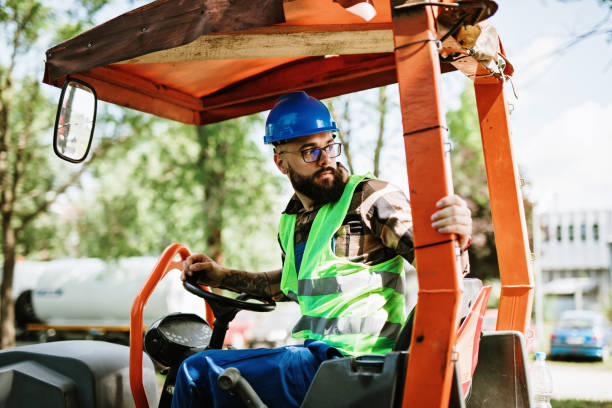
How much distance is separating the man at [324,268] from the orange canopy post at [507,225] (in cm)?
41

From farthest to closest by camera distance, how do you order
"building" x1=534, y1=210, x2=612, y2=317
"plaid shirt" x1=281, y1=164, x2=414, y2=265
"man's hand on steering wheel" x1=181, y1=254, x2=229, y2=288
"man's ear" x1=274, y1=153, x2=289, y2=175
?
"building" x1=534, y1=210, x2=612, y2=317 < "man's hand on steering wheel" x1=181, y1=254, x2=229, y2=288 < "man's ear" x1=274, y1=153, x2=289, y2=175 < "plaid shirt" x1=281, y1=164, x2=414, y2=265

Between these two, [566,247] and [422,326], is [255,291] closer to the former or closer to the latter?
[422,326]

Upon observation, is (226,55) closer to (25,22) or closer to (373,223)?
(373,223)

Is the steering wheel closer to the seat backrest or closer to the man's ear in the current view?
the man's ear

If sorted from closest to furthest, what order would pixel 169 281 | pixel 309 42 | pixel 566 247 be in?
pixel 309 42 < pixel 169 281 < pixel 566 247

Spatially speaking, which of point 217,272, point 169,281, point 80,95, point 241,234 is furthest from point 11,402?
point 169,281

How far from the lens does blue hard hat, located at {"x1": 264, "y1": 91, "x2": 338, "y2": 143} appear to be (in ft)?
8.11

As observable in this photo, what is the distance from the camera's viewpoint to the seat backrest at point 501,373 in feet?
6.88

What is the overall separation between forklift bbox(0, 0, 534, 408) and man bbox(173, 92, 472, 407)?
20 cm

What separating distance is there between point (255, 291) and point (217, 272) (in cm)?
Result: 22

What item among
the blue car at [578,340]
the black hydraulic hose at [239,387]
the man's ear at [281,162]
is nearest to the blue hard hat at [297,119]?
the man's ear at [281,162]

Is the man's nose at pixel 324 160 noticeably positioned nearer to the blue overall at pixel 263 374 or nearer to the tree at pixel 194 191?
the blue overall at pixel 263 374

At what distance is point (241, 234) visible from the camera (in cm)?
1271

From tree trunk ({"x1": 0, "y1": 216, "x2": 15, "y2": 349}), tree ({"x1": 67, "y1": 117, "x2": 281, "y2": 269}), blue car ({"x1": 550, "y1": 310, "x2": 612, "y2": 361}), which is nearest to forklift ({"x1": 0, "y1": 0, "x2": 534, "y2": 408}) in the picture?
tree ({"x1": 67, "y1": 117, "x2": 281, "y2": 269})
